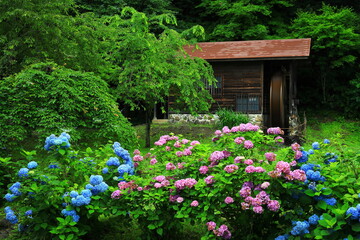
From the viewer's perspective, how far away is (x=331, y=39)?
21516 millimetres

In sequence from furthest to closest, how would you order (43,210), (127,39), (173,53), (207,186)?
(173,53) < (127,39) < (43,210) < (207,186)

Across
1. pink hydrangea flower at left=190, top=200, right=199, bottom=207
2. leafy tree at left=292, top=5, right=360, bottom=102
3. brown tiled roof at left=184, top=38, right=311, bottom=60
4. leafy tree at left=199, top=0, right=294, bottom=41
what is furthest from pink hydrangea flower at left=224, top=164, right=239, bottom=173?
leafy tree at left=199, top=0, right=294, bottom=41

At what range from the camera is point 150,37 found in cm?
1198

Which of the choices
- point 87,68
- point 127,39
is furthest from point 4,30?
point 127,39

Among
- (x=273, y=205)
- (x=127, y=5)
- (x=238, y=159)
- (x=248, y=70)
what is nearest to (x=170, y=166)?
(x=238, y=159)

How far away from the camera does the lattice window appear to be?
704 inches

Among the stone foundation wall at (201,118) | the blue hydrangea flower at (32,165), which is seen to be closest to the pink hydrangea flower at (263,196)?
the blue hydrangea flower at (32,165)

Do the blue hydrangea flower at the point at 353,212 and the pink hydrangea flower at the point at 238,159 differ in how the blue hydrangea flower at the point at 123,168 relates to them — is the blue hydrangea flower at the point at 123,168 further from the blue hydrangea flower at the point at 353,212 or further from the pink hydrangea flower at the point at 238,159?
the blue hydrangea flower at the point at 353,212

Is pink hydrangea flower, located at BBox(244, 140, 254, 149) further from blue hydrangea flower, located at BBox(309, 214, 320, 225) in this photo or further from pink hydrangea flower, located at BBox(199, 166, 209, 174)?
blue hydrangea flower, located at BBox(309, 214, 320, 225)

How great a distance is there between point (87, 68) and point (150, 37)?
251cm

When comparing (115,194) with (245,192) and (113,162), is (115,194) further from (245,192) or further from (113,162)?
(245,192)

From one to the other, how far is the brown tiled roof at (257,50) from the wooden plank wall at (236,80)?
0.60 meters

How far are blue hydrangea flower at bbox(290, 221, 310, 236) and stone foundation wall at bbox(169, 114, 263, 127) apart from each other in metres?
13.5

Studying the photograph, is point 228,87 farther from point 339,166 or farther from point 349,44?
point 339,166
